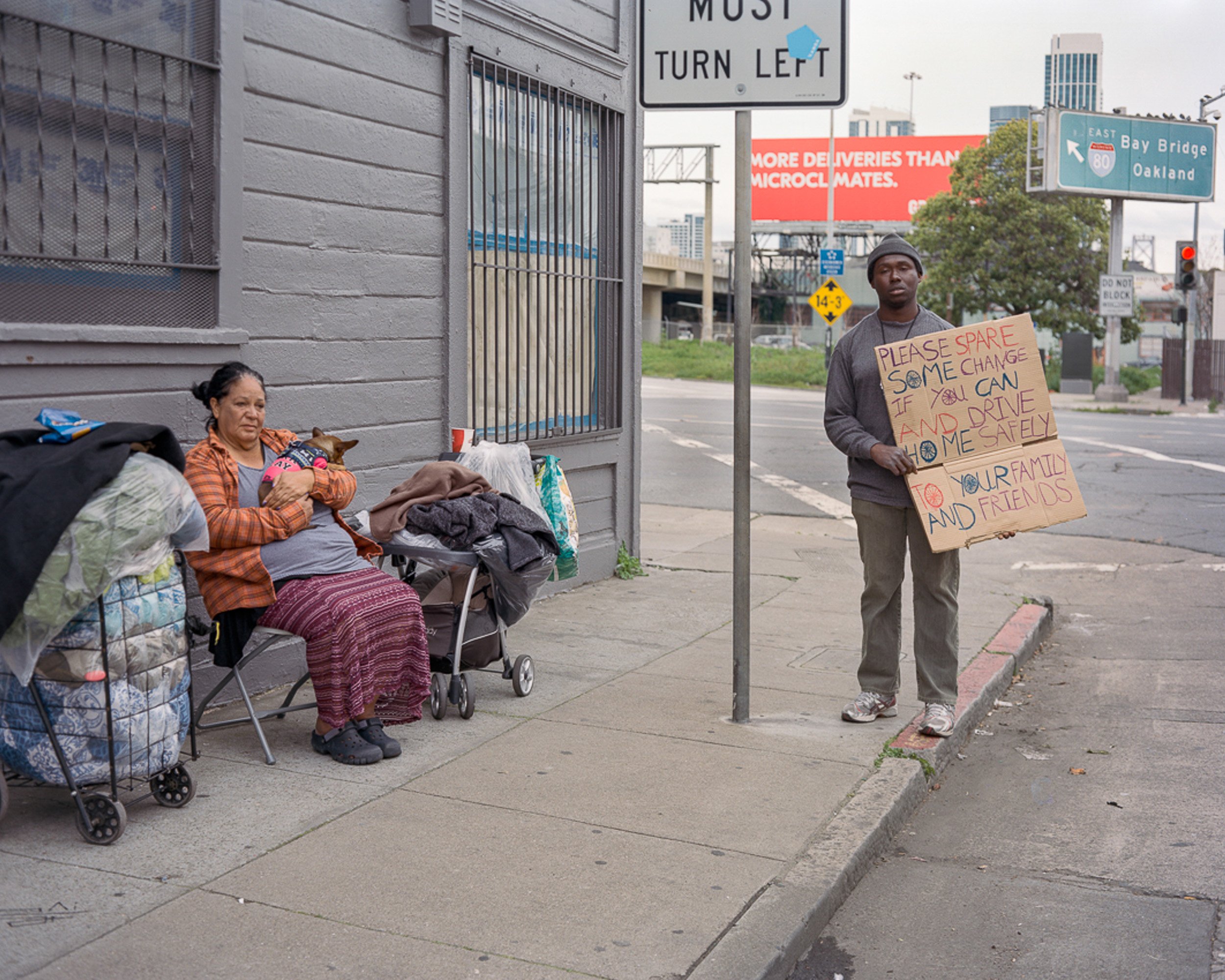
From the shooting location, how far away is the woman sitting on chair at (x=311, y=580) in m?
4.55

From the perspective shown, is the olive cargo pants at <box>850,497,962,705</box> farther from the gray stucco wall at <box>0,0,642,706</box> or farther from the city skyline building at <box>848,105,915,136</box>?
the city skyline building at <box>848,105,915,136</box>

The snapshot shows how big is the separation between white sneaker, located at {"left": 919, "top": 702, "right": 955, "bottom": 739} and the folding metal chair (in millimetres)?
2492

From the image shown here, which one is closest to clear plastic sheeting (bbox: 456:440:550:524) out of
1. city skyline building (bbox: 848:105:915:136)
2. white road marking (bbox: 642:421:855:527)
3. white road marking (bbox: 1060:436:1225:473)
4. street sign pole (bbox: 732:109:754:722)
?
street sign pole (bbox: 732:109:754:722)

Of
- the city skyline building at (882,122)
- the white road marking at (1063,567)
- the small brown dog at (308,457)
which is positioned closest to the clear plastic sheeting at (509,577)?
the small brown dog at (308,457)

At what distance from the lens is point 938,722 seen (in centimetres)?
531

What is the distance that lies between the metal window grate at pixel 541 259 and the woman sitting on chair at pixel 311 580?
98.5 inches

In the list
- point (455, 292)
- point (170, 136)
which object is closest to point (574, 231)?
point (455, 292)

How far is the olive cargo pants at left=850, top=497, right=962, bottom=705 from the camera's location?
17.5 feet

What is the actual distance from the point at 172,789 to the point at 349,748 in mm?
709

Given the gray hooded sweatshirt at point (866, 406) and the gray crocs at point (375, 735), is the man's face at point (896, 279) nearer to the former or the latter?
the gray hooded sweatshirt at point (866, 406)

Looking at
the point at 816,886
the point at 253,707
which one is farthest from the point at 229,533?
the point at 816,886

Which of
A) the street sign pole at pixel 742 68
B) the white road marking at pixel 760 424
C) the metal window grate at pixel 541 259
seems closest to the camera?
the street sign pole at pixel 742 68

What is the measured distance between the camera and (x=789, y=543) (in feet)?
35.1

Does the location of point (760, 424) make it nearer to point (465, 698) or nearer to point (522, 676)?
point (522, 676)
